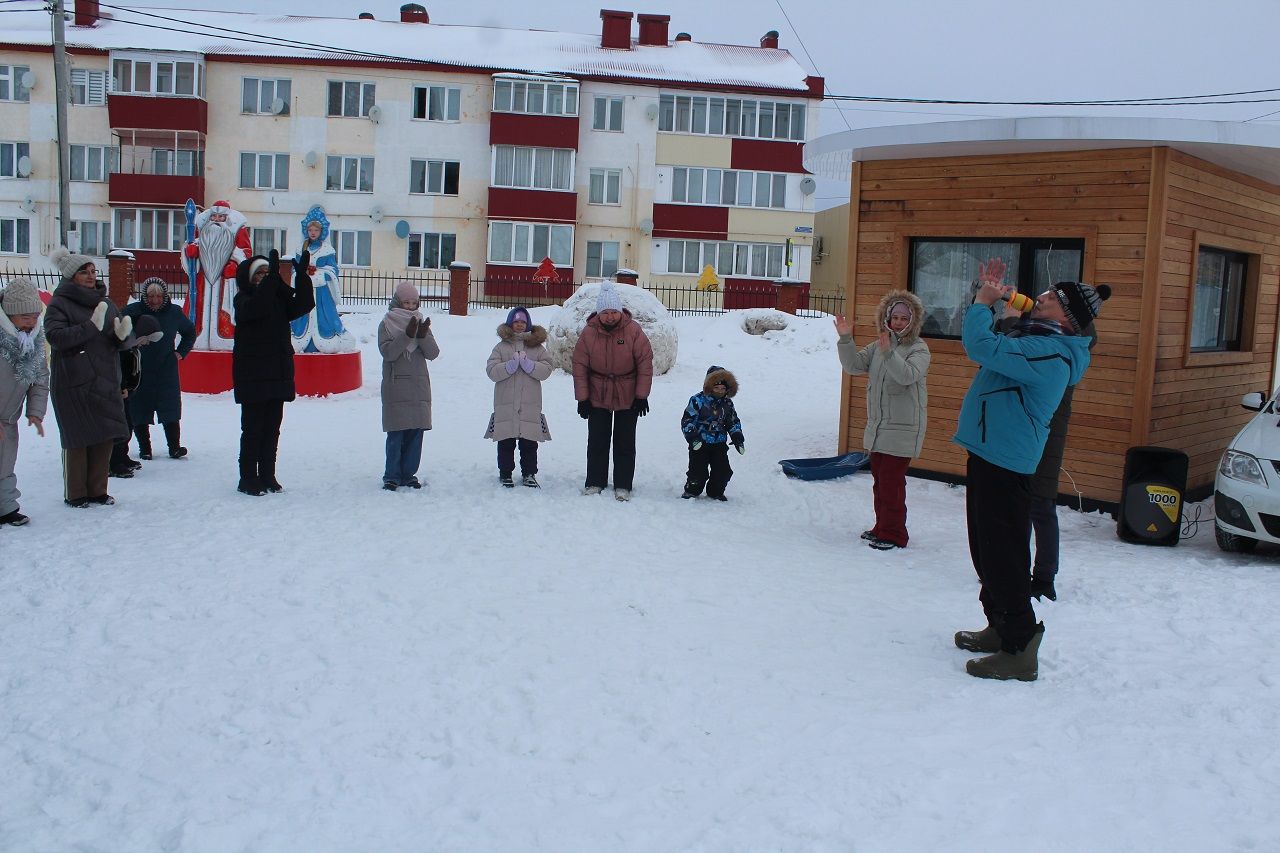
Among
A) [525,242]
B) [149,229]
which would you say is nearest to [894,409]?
[525,242]

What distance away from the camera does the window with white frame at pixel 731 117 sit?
34.2 metres

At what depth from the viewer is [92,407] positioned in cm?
762

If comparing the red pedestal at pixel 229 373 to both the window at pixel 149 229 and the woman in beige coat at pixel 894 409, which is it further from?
the window at pixel 149 229

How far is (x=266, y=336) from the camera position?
8375 millimetres

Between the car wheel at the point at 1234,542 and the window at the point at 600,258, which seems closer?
the car wheel at the point at 1234,542

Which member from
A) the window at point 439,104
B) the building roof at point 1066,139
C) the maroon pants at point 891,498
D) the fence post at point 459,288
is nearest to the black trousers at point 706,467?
the maroon pants at point 891,498

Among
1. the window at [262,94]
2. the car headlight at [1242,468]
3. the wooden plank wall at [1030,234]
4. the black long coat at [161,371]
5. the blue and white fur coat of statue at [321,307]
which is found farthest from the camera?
the window at [262,94]

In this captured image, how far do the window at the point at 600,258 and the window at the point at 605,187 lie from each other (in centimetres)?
134

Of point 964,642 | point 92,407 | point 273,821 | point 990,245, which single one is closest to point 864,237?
point 990,245

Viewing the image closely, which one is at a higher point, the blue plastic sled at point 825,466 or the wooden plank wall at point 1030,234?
the wooden plank wall at point 1030,234

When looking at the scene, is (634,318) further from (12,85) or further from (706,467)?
(12,85)

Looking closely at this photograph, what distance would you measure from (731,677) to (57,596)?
3.59 metres

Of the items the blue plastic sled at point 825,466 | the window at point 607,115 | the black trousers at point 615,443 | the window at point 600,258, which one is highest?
the window at point 607,115

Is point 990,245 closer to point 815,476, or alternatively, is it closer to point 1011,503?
point 815,476
